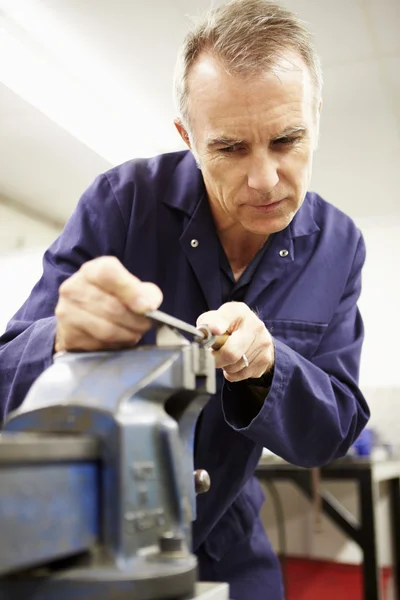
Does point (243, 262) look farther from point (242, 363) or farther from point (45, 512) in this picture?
point (45, 512)

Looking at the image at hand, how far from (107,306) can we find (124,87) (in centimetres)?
262

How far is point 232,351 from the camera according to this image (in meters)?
0.73

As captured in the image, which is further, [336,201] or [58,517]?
[336,201]

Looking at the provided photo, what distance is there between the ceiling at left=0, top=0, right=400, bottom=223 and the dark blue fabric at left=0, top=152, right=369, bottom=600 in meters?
1.54

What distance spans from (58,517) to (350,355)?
32.6 inches

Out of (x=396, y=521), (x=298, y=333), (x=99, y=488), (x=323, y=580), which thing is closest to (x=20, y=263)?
(x=323, y=580)

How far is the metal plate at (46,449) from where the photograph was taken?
37cm

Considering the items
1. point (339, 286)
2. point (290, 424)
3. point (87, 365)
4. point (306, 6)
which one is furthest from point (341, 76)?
point (87, 365)

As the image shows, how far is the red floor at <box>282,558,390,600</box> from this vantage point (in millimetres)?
3508

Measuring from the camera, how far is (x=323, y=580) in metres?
3.84

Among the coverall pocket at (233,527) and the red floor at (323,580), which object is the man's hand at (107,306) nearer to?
the coverall pocket at (233,527)

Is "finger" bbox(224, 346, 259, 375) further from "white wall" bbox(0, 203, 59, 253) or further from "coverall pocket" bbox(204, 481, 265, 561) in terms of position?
"white wall" bbox(0, 203, 59, 253)

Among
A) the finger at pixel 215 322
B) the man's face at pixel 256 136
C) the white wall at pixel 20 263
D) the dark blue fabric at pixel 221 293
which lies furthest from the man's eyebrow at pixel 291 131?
the white wall at pixel 20 263

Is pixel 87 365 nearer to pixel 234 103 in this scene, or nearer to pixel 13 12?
pixel 234 103
